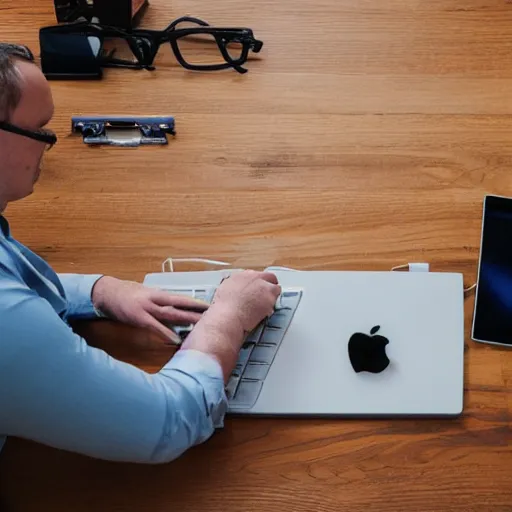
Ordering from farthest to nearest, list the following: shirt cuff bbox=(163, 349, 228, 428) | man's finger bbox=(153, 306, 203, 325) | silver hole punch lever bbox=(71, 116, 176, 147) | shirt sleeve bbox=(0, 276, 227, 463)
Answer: silver hole punch lever bbox=(71, 116, 176, 147) < man's finger bbox=(153, 306, 203, 325) < shirt cuff bbox=(163, 349, 228, 428) < shirt sleeve bbox=(0, 276, 227, 463)

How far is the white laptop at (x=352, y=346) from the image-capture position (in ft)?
2.61

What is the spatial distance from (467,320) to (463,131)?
1.01 ft

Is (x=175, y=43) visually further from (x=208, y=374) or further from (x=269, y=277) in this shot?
(x=208, y=374)

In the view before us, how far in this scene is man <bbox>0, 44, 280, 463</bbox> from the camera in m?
0.64

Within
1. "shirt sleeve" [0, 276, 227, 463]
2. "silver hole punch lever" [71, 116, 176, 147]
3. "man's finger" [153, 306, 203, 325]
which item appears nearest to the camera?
"shirt sleeve" [0, 276, 227, 463]

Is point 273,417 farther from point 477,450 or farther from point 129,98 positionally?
point 129,98

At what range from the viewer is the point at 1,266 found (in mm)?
677

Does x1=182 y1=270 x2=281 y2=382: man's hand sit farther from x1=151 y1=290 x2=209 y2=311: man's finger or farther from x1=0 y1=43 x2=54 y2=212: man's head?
x1=0 y1=43 x2=54 y2=212: man's head

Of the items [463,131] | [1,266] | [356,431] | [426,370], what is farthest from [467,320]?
[1,266]

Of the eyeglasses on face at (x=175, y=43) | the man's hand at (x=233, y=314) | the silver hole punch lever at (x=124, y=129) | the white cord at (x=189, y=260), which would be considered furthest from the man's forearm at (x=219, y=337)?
the eyeglasses on face at (x=175, y=43)

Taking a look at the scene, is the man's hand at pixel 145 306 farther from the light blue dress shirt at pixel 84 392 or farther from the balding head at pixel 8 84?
the balding head at pixel 8 84

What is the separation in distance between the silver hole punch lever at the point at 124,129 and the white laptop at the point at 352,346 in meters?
0.24

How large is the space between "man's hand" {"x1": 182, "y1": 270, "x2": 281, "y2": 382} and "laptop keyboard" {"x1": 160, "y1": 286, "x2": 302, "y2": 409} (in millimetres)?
18

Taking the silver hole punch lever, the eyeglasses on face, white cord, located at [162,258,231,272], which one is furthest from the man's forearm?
the eyeglasses on face
